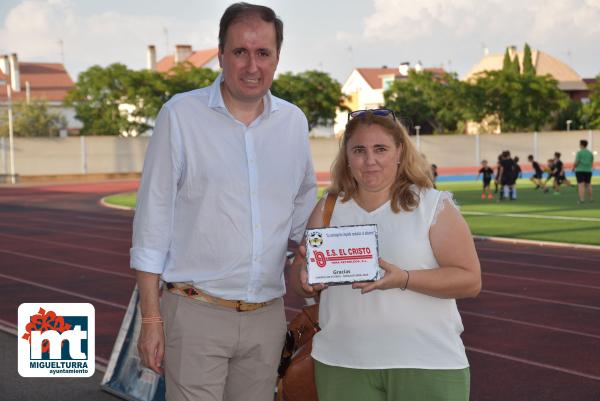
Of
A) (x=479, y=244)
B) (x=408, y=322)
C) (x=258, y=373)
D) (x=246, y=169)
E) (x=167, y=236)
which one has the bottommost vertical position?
(x=479, y=244)

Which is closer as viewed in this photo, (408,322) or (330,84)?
(408,322)

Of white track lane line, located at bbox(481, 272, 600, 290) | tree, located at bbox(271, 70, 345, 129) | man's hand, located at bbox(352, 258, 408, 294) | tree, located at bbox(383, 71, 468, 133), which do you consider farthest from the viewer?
tree, located at bbox(383, 71, 468, 133)

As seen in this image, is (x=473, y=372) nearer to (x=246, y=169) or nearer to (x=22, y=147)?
(x=246, y=169)

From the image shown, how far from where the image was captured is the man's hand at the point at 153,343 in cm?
339

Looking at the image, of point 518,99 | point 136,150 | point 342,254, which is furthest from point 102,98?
point 342,254

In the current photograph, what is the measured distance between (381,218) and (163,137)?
2.75ft

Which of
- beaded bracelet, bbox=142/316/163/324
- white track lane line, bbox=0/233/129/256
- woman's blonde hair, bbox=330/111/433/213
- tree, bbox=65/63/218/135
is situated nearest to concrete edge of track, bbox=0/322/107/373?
beaded bracelet, bbox=142/316/163/324

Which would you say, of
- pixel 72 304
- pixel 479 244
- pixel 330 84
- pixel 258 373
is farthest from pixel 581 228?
pixel 330 84

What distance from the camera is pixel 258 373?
3.55 metres

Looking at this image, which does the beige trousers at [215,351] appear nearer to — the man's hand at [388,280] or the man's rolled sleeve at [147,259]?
the man's rolled sleeve at [147,259]

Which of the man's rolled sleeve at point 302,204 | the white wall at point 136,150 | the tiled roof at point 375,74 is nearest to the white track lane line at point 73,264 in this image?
the man's rolled sleeve at point 302,204

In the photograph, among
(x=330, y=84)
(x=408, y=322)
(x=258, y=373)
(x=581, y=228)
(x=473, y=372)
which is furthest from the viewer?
(x=330, y=84)

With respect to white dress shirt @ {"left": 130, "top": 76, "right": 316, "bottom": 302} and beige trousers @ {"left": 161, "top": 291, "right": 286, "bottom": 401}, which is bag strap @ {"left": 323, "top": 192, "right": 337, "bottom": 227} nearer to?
white dress shirt @ {"left": 130, "top": 76, "right": 316, "bottom": 302}

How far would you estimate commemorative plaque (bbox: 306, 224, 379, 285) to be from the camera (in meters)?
3.08
